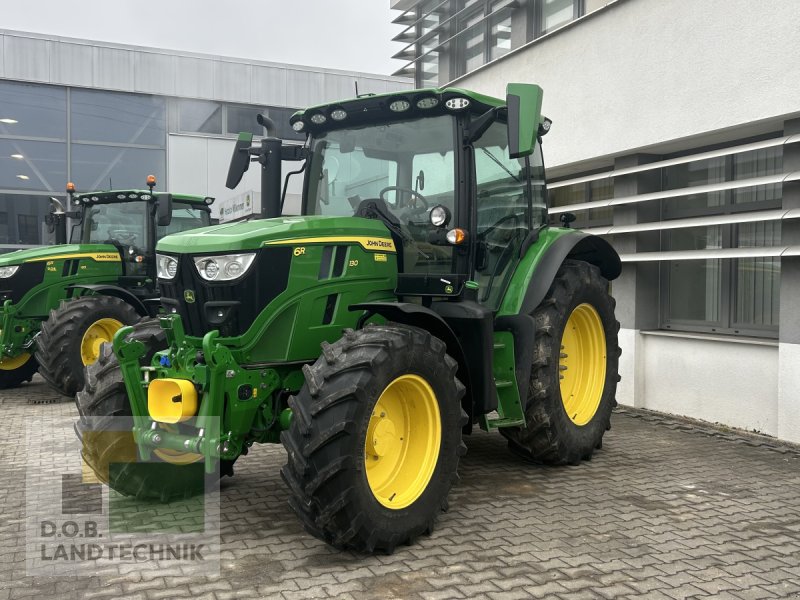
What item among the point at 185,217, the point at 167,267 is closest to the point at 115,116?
the point at 185,217

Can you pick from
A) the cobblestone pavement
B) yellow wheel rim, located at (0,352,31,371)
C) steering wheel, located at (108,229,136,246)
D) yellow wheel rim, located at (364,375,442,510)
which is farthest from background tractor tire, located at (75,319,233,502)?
yellow wheel rim, located at (0,352,31,371)

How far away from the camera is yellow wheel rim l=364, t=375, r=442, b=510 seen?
4227mm

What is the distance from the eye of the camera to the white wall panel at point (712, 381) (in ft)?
22.0

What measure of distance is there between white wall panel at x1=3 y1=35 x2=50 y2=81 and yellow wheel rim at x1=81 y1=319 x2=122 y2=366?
34.9 ft

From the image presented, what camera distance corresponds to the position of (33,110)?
1752cm

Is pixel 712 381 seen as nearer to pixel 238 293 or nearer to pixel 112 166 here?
pixel 238 293

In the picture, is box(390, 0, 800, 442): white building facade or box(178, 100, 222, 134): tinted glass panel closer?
box(390, 0, 800, 442): white building facade

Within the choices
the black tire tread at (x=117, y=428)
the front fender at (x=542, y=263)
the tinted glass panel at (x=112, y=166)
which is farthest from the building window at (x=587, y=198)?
the tinted glass panel at (x=112, y=166)

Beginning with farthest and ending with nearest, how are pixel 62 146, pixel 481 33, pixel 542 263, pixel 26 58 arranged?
pixel 62 146 → pixel 26 58 → pixel 481 33 → pixel 542 263

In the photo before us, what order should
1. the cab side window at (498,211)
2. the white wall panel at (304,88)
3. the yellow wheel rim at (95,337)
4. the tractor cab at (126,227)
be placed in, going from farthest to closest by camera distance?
the white wall panel at (304,88)
the tractor cab at (126,227)
the yellow wheel rim at (95,337)
the cab side window at (498,211)

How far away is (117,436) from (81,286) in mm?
5632

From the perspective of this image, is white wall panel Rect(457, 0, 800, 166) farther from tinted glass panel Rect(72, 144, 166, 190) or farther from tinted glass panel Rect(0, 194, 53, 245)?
tinted glass panel Rect(0, 194, 53, 245)

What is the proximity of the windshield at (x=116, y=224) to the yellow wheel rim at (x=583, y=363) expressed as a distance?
6047 mm

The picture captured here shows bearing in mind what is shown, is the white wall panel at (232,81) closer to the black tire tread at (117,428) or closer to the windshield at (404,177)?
the windshield at (404,177)
